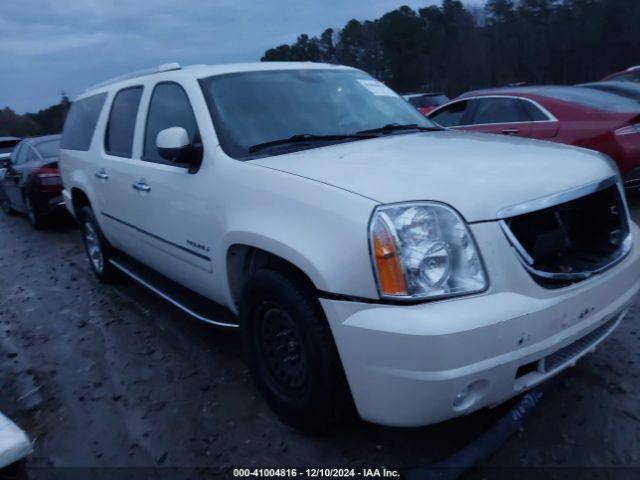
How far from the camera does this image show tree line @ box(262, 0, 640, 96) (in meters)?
35.5

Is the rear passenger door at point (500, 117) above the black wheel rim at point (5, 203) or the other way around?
above

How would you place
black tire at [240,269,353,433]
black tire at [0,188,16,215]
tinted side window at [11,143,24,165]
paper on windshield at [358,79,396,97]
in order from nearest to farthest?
black tire at [240,269,353,433], paper on windshield at [358,79,396,97], tinted side window at [11,143,24,165], black tire at [0,188,16,215]

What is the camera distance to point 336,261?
7.56 ft

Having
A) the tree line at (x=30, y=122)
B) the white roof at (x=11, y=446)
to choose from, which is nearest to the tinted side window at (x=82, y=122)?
the white roof at (x=11, y=446)

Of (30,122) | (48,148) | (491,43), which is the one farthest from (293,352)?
(30,122)

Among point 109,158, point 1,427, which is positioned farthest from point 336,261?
point 109,158

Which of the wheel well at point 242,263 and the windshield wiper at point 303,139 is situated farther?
the windshield wiper at point 303,139

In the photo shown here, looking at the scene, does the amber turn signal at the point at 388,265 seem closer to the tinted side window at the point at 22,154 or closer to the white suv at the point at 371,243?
the white suv at the point at 371,243

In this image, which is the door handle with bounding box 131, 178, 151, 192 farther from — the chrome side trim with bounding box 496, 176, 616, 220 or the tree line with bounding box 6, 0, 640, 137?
the tree line with bounding box 6, 0, 640, 137

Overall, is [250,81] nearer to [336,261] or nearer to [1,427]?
[336,261]

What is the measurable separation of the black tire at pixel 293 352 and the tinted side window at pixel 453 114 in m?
5.96

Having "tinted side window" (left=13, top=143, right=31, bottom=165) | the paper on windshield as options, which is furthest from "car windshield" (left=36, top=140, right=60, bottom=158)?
the paper on windshield

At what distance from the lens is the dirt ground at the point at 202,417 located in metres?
2.67

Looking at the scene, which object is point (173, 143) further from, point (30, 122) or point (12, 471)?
point (30, 122)
